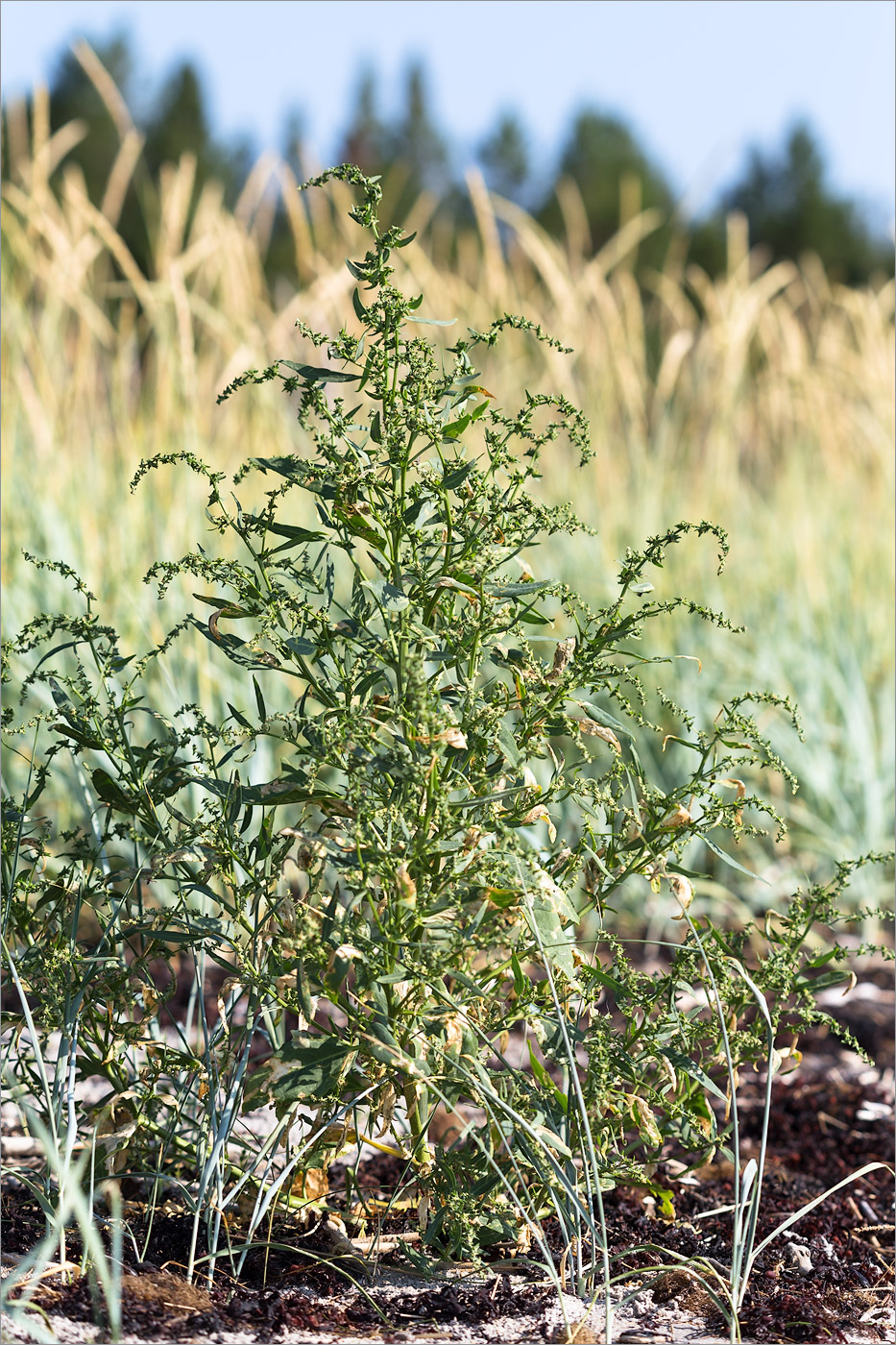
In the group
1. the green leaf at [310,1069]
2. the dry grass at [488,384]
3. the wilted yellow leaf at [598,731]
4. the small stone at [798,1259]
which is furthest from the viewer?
the dry grass at [488,384]

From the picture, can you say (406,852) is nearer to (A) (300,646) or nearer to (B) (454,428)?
(A) (300,646)

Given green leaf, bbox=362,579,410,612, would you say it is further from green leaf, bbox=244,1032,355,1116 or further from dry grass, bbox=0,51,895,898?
dry grass, bbox=0,51,895,898

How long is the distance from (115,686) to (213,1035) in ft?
5.21

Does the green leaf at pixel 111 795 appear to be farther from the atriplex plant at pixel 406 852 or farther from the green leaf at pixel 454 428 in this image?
the green leaf at pixel 454 428

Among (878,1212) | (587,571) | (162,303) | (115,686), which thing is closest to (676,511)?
(587,571)

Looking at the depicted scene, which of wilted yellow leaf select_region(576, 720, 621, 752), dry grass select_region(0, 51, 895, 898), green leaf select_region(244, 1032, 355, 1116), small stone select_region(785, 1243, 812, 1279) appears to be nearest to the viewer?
green leaf select_region(244, 1032, 355, 1116)

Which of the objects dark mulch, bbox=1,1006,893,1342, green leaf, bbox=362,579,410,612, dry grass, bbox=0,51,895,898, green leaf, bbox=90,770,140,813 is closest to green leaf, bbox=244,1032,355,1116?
dark mulch, bbox=1,1006,893,1342

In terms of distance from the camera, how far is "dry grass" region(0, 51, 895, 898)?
329cm

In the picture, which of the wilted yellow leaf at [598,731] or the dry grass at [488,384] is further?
the dry grass at [488,384]

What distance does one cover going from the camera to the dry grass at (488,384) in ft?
10.8

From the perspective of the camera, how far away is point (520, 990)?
1258 millimetres

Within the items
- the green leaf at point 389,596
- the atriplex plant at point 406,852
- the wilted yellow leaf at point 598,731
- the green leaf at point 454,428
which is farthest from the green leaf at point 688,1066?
the green leaf at point 454,428

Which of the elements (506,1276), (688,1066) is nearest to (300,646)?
(688,1066)

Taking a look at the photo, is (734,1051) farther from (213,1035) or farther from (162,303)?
(162,303)
